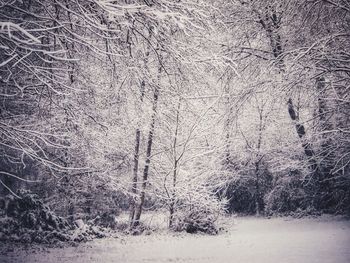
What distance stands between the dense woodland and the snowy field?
5.74 feet

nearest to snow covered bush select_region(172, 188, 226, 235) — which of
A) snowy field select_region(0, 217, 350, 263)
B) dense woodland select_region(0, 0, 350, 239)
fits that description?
dense woodland select_region(0, 0, 350, 239)

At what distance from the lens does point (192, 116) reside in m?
13.4

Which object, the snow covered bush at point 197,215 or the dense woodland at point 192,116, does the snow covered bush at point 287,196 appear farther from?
the snow covered bush at point 197,215

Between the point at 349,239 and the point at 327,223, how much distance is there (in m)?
3.96

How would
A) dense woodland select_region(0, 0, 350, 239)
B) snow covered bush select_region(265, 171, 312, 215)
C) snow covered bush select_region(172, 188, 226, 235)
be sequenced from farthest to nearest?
snow covered bush select_region(265, 171, 312, 215), snow covered bush select_region(172, 188, 226, 235), dense woodland select_region(0, 0, 350, 239)

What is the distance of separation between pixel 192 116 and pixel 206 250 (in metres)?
6.10

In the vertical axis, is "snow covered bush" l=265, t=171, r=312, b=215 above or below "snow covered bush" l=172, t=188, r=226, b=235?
above

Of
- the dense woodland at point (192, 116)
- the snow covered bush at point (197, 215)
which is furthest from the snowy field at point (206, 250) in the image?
the dense woodland at point (192, 116)

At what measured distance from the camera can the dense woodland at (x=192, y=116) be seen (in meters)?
5.20

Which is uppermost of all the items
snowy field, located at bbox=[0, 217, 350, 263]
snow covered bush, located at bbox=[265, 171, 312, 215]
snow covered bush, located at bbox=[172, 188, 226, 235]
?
snow covered bush, located at bbox=[265, 171, 312, 215]

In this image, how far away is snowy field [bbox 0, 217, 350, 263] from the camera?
23.4ft

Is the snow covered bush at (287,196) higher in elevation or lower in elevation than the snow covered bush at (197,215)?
higher

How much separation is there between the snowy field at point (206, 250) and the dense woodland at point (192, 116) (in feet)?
5.74

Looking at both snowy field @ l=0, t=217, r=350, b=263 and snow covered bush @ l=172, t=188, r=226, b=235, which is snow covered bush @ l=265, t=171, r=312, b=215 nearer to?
snowy field @ l=0, t=217, r=350, b=263
